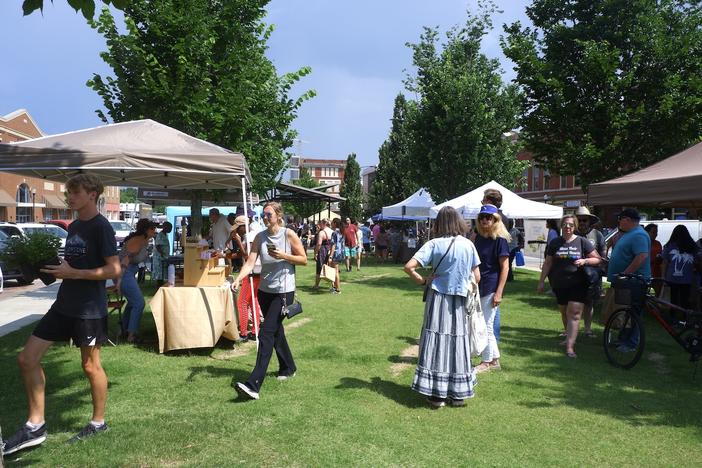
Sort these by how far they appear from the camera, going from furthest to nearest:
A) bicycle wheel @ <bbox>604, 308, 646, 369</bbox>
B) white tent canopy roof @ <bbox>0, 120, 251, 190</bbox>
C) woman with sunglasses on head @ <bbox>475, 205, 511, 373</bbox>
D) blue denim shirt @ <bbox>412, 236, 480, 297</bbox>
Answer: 1. bicycle wheel @ <bbox>604, 308, 646, 369</bbox>
2. white tent canopy roof @ <bbox>0, 120, 251, 190</bbox>
3. woman with sunglasses on head @ <bbox>475, 205, 511, 373</bbox>
4. blue denim shirt @ <bbox>412, 236, 480, 297</bbox>

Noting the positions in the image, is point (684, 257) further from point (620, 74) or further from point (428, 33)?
point (428, 33)

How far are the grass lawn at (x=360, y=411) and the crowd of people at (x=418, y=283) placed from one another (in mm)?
265

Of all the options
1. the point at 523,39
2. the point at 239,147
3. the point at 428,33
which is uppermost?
the point at 428,33

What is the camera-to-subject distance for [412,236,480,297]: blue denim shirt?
4.64 metres

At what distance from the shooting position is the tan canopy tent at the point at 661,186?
6834mm

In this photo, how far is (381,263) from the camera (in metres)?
22.9

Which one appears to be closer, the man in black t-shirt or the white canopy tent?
the man in black t-shirt

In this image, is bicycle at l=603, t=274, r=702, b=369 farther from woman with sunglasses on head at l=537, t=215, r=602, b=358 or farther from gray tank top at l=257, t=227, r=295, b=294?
gray tank top at l=257, t=227, r=295, b=294

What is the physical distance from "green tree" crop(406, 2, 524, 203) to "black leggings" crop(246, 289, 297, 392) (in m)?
17.5

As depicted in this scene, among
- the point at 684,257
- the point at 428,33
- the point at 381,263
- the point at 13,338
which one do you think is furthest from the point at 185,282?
the point at 428,33

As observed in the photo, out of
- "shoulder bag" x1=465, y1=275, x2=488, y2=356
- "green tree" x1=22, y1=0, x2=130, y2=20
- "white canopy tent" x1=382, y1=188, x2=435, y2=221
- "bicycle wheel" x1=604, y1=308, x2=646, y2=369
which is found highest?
"green tree" x1=22, y1=0, x2=130, y2=20

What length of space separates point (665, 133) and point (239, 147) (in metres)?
9.85

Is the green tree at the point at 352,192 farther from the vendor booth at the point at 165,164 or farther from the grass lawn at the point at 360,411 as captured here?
the grass lawn at the point at 360,411

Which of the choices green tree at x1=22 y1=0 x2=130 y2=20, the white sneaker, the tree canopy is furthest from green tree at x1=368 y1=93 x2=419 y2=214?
green tree at x1=22 y1=0 x2=130 y2=20
